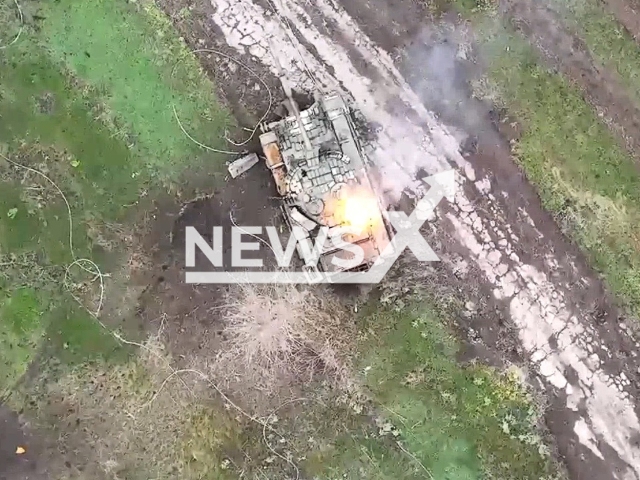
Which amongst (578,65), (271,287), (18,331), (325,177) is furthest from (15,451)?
(578,65)

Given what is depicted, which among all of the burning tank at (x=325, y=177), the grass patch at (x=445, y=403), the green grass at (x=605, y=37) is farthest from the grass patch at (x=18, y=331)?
the green grass at (x=605, y=37)

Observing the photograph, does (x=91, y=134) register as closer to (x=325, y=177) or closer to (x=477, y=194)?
(x=325, y=177)

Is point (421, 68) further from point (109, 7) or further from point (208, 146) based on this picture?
point (109, 7)

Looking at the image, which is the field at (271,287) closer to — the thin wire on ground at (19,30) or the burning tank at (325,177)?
the thin wire on ground at (19,30)

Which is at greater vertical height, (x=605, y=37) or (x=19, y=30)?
(x=605, y=37)

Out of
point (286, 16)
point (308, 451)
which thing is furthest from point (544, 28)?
point (308, 451)

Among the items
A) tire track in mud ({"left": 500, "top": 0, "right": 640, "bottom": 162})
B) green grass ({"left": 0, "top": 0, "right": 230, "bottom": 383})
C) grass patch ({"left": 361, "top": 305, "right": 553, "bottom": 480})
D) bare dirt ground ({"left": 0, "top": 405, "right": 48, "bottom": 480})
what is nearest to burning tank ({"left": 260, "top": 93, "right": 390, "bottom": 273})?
green grass ({"left": 0, "top": 0, "right": 230, "bottom": 383})

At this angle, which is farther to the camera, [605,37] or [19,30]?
[605,37]

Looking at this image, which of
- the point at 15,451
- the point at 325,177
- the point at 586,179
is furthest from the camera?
the point at 586,179
